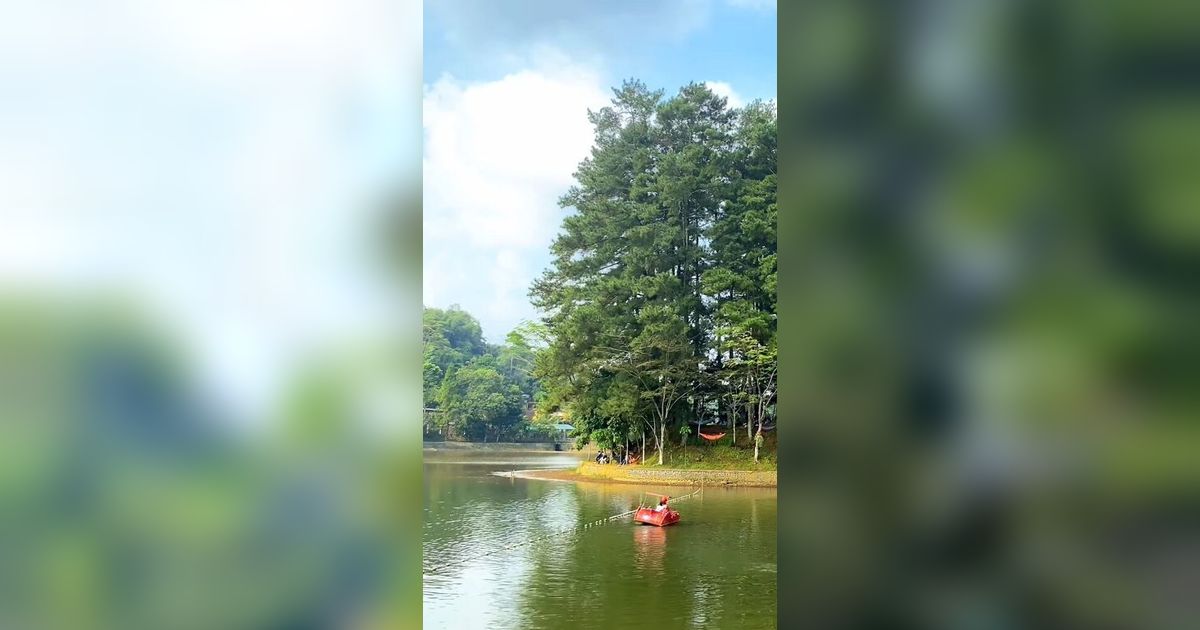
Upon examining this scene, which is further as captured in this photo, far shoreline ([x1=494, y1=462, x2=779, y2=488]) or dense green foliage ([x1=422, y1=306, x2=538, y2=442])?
dense green foliage ([x1=422, y1=306, x2=538, y2=442])

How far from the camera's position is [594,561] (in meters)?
9.86

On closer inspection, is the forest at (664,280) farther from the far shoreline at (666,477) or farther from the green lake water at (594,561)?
the green lake water at (594,561)

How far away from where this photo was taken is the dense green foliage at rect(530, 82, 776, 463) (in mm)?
14844

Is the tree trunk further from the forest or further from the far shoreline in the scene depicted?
the far shoreline

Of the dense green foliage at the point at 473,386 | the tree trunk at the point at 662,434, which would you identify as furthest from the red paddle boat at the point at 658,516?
the dense green foliage at the point at 473,386

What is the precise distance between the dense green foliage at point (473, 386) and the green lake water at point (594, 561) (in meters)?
5.21
